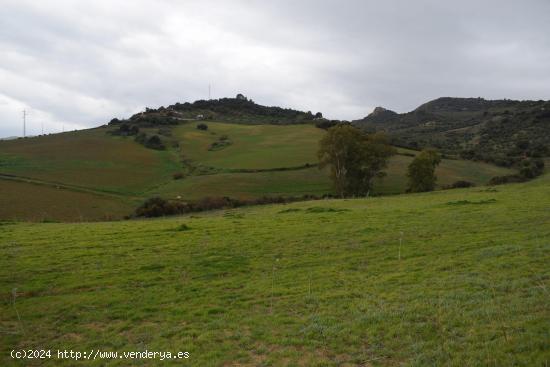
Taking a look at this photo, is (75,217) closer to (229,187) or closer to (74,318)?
(229,187)

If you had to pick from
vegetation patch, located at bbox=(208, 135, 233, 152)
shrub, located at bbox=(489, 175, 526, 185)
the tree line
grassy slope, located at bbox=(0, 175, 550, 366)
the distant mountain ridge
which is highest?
the distant mountain ridge

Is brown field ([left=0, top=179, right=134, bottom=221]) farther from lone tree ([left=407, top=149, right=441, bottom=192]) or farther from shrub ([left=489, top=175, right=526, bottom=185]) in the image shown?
shrub ([left=489, top=175, right=526, bottom=185])

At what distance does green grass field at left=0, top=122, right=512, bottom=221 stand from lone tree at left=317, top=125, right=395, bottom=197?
2989 millimetres

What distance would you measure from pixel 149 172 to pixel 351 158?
34.9 m

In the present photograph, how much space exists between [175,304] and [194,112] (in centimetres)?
15500

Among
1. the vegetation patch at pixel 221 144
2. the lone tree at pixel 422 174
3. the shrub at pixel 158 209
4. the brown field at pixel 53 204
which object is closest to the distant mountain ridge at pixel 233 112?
the vegetation patch at pixel 221 144

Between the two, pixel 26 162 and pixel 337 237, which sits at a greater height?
pixel 26 162

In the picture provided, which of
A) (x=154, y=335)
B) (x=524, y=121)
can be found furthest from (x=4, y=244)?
(x=524, y=121)

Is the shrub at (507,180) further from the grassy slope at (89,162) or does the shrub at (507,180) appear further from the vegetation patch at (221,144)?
the vegetation patch at (221,144)

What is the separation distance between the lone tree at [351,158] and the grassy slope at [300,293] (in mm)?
33752

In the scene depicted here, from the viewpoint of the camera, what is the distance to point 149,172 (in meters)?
72.6

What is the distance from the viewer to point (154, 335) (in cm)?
1080

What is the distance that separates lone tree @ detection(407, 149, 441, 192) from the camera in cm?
5591

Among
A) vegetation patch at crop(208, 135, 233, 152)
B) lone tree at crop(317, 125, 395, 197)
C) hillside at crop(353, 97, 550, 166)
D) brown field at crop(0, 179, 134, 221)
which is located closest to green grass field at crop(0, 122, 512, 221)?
brown field at crop(0, 179, 134, 221)
